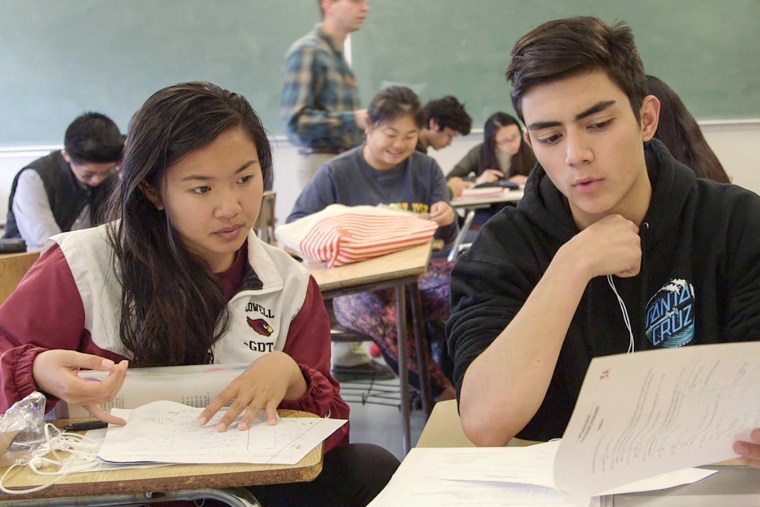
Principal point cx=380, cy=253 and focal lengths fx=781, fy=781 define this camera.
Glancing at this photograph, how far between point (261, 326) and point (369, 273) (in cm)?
85

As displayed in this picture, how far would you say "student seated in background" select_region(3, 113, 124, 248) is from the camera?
3.43 m

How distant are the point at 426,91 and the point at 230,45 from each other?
4.88 feet

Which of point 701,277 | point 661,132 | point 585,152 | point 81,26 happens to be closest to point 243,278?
point 585,152

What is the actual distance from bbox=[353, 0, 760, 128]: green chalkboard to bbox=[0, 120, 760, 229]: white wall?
4.2 inches

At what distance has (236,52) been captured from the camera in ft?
19.0

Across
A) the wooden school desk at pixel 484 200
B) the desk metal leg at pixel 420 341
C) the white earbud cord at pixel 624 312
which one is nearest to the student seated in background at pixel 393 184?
the desk metal leg at pixel 420 341

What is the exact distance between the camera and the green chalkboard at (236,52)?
5629 mm

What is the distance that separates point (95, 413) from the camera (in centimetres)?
106

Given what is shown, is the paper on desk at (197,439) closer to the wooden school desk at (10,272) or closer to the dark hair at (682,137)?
the wooden school desk at (10,272)

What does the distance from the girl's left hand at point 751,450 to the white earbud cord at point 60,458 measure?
0.70m

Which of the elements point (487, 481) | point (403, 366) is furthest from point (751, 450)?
point (403, 366)

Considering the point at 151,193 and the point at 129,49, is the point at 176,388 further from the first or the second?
the point at 129,49

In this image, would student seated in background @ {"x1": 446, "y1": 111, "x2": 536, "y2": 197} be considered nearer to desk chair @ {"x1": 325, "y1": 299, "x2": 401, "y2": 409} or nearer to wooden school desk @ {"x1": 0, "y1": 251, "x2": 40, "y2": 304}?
desk chair @ {"x1": 325, "y1": 299, "x2": 401, "y2": 409}

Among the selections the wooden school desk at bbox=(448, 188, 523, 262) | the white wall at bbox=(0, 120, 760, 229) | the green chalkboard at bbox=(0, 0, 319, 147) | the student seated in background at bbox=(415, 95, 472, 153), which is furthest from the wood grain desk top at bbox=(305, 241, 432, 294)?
the green chalkboard at bbox=(0, 0, 319, 147)
